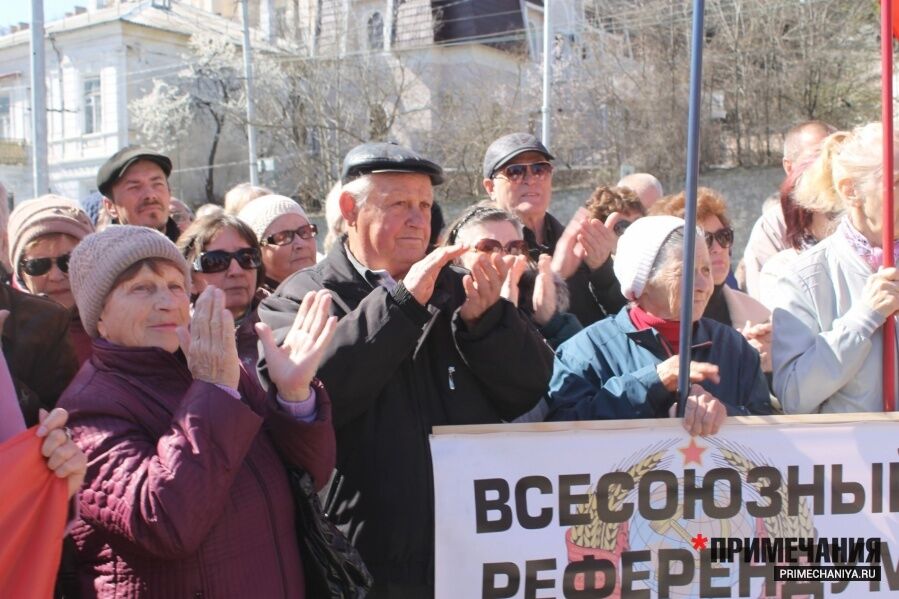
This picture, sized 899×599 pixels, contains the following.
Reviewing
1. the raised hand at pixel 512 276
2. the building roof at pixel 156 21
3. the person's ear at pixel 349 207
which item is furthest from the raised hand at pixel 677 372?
the building roof at pixel 156 21

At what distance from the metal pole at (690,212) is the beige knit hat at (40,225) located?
88.4 inches

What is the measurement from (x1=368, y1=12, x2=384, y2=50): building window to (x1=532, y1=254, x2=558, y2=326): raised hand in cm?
2783

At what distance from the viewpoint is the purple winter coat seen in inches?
84.1

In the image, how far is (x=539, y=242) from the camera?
468 cm

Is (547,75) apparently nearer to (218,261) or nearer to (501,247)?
(501,247)

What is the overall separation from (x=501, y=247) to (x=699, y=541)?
1.37 metres

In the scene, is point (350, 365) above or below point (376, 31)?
below

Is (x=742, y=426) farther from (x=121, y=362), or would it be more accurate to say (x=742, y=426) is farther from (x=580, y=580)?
(x=121, y=362)

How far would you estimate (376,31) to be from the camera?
3081 cm

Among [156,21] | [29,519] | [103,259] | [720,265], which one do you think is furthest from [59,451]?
[156,21]

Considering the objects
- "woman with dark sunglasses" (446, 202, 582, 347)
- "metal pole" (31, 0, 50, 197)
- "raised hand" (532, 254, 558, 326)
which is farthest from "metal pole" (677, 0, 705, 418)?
"metal pole" (31, 0, 50, 197)

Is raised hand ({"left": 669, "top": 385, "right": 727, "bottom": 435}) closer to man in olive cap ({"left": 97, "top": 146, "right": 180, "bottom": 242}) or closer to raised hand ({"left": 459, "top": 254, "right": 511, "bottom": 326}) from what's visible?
raised hand ({"left": 459, "top": 254, "right": 511, "bottom": 326})

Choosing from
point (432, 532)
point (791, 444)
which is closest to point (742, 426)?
point (791, 444)

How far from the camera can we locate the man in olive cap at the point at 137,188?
4.94m
